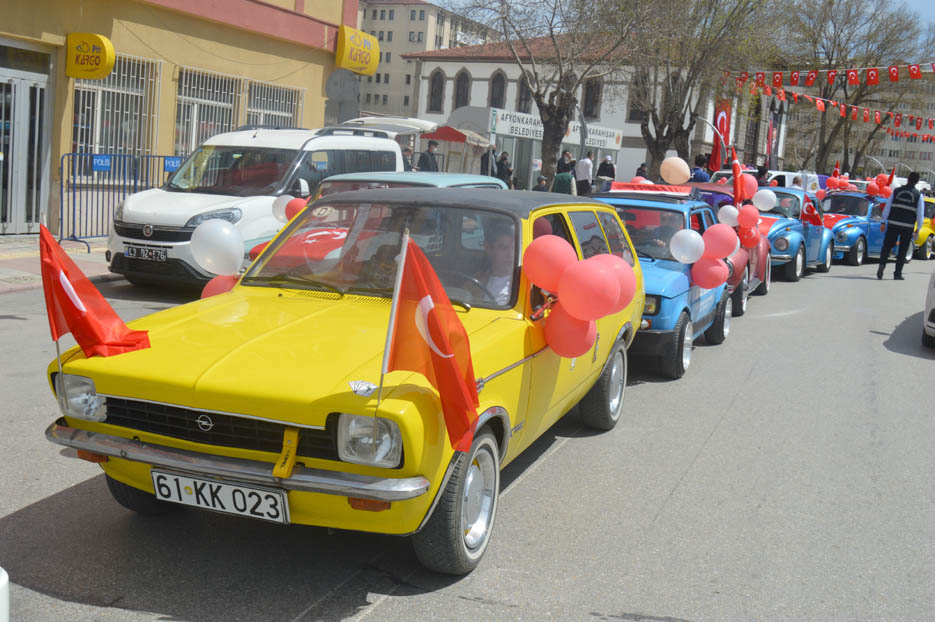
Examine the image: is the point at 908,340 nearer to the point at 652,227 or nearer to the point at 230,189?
the point at 652,227

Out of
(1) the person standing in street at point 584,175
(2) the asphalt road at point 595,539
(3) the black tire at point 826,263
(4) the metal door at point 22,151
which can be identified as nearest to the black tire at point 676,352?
(2) the asphalt road at point 595,539

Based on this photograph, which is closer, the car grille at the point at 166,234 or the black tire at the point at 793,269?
the car grille at the point at 166,234

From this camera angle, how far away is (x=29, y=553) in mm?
4113

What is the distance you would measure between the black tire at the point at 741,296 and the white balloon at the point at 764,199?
1.76 m

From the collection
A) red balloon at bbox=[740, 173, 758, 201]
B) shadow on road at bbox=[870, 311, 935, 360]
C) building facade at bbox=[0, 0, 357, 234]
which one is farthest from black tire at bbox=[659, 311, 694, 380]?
building facade at bbox=[0, 0, 357, 234]

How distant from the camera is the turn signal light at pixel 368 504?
142 inches

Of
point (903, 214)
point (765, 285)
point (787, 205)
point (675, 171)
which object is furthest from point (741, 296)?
point (903, 214)

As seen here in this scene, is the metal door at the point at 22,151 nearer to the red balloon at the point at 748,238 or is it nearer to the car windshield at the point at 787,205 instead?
the red balloon at the point at 748,238

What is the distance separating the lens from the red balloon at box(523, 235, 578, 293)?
482 cm

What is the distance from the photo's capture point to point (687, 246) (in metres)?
8.17

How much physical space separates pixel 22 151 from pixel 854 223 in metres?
16.4

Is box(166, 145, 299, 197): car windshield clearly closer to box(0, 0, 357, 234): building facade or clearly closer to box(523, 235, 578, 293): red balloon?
box(0, 0, 357, 234): building facade

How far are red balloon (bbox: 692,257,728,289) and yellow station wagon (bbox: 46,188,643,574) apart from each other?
3.69m

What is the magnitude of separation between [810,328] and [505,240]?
795cm
